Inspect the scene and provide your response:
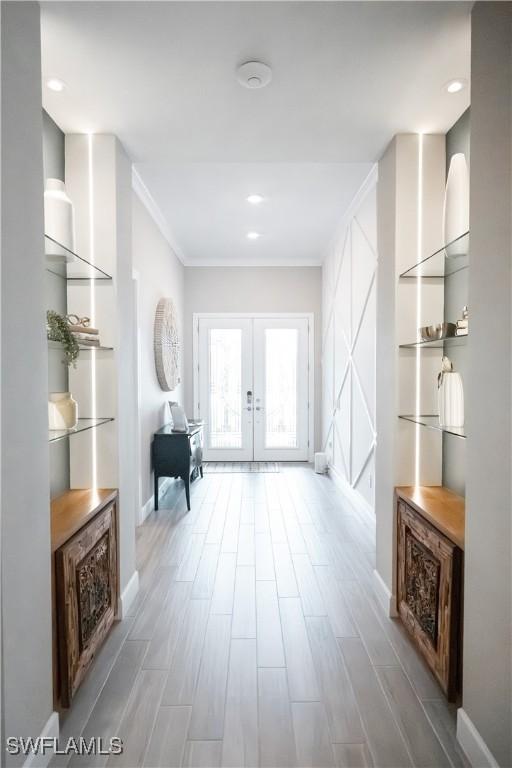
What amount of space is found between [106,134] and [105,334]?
1067mm

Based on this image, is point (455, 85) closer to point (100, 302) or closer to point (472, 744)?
point (100, 302)

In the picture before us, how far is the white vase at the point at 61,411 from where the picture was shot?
1.92m

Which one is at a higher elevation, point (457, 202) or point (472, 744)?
point (457, 202)

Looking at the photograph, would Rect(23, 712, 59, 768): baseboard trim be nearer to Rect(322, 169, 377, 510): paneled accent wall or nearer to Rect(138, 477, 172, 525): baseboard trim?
Rect(138, 477, 172, 525): baseboard trim

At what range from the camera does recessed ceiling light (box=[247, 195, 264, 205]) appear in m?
4.03

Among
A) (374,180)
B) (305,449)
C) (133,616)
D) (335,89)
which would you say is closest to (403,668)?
(133,616)

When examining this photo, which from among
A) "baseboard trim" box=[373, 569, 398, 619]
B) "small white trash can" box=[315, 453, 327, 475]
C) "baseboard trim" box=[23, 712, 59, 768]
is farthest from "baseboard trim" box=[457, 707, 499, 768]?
"small white trash can" box=[315, 453, 327, 475]

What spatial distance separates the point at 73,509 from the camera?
211 cm

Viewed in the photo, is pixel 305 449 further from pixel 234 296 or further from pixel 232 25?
pixel 232 25

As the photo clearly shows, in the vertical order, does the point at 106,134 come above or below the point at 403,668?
above

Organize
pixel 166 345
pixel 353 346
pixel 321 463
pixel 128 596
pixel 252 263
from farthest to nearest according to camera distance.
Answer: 1. pixel 252 263
2. pixel 321 463
3. pixel 166 345
4. pixel 353 346
5. pixel 128 596

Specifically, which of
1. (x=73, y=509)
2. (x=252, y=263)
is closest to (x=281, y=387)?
(x=252, y=263)

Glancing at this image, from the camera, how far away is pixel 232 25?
64.7 inches

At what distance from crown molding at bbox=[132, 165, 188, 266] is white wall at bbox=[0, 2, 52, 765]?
2194mm
